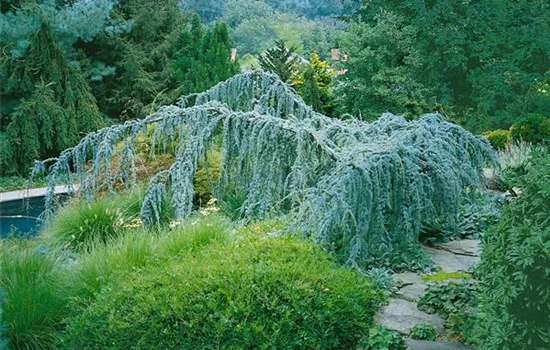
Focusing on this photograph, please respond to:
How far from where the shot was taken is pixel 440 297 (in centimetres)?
315

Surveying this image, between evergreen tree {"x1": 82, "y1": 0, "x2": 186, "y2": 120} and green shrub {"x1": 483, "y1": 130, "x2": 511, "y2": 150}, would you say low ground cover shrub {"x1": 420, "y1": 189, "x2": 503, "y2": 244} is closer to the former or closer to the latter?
green shrub {"x1": 483, "y1": 130, "x2": 511, "y2": 150}

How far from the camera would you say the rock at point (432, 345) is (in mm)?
2736

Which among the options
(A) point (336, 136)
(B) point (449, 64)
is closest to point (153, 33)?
(B) point (449, 64)

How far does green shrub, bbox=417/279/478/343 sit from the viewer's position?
2871 mm

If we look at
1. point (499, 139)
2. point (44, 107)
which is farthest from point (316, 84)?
point (44, 107)

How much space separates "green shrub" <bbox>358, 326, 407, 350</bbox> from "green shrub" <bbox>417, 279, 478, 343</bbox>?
267 mm

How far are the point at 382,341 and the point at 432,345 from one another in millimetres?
220

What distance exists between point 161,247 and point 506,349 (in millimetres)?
2313

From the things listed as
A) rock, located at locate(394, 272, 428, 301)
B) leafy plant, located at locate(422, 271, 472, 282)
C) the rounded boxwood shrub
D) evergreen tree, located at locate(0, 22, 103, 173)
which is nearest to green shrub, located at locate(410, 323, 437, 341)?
the rounded boxwood shrub

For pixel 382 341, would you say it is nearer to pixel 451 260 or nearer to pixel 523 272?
pixel 523 272

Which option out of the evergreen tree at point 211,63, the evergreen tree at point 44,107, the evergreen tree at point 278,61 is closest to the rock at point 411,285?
the evergreen tree at point 278,61

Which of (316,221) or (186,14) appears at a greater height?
(186,14)

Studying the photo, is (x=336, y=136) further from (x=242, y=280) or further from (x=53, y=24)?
(x=53, y=24)

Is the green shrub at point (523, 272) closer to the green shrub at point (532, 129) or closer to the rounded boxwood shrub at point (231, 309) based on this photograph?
the rounded boxwood shrub at point (231, 309)
